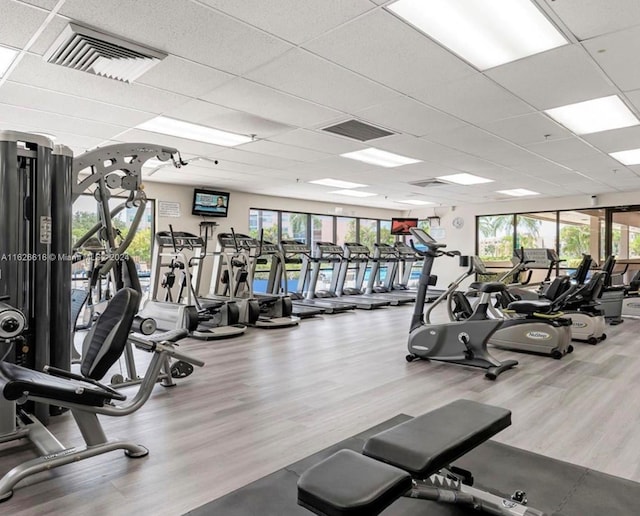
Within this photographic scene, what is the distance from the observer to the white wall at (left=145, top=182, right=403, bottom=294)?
8617mm

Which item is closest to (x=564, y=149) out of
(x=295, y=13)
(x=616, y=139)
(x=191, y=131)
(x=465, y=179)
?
(x=616, y=139)

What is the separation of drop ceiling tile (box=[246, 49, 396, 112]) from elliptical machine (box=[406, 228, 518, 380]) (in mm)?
1581

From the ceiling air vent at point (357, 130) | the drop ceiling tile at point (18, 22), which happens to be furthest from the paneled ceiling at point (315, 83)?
the ceiling air vent at point (357, 130)

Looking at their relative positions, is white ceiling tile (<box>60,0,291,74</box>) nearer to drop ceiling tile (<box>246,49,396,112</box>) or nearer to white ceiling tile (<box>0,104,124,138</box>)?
drop ceiling tile (<box>246,49,396,112</box>)

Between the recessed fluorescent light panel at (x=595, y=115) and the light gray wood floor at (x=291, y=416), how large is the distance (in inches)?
102

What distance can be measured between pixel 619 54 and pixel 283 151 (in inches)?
155

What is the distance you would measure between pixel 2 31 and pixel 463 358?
463cm

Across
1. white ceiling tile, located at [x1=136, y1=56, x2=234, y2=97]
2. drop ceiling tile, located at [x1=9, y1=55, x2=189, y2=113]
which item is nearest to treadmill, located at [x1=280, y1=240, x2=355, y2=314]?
drop ceiling tile, located at [x1=9, y1=55, x2=189, y2=113]

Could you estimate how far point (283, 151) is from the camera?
239 inches

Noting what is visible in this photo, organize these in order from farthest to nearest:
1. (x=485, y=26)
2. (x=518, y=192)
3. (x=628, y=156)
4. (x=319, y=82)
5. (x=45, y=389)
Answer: (x=518, y=192) < (x=628, y=156) < (x=319, y=82) < (x=485, y=26) < (x=45, y=389)

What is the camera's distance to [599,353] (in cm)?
529

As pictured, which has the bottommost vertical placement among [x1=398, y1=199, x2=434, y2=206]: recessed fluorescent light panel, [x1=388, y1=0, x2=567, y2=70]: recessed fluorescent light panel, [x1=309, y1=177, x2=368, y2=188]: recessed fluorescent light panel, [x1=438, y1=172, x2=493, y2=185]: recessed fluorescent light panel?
[x1=398, y1=199, x2=434, y2=206]: recessed fluorescent light panel

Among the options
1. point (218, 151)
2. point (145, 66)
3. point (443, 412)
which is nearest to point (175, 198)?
point (218, 151)

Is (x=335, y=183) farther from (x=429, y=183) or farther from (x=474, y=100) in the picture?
(x=474, y=100)
